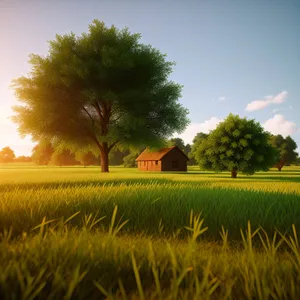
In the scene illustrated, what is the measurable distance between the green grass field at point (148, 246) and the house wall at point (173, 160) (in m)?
37.9

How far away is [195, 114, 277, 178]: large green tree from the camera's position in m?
21.1

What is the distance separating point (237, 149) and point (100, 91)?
42.0 ft

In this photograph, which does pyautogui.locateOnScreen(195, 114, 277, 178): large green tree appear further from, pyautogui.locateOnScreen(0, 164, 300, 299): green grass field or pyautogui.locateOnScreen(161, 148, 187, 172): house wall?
pyautogui.locateOnScreen(161, 148, 187, 172): house wall

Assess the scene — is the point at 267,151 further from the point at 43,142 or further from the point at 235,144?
the point at 43,142

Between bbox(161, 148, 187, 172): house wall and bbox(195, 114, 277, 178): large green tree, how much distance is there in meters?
20.1

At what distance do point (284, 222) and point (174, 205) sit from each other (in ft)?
5.86

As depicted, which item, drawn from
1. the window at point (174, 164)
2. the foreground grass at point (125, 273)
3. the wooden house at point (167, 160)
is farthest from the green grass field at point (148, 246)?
the window at point (174, 164)

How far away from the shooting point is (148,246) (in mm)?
2072

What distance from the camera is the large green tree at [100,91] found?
69.1 feet

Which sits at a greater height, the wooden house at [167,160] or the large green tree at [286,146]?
the large green tree at [286,146]

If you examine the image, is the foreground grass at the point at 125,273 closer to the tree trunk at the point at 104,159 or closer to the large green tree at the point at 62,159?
the tree trunk at the point at 104,159

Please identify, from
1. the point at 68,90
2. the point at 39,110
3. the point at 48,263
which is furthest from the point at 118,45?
the point at 48,263

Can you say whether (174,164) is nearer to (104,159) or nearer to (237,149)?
(104,159)

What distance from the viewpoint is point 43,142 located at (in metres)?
25.1
